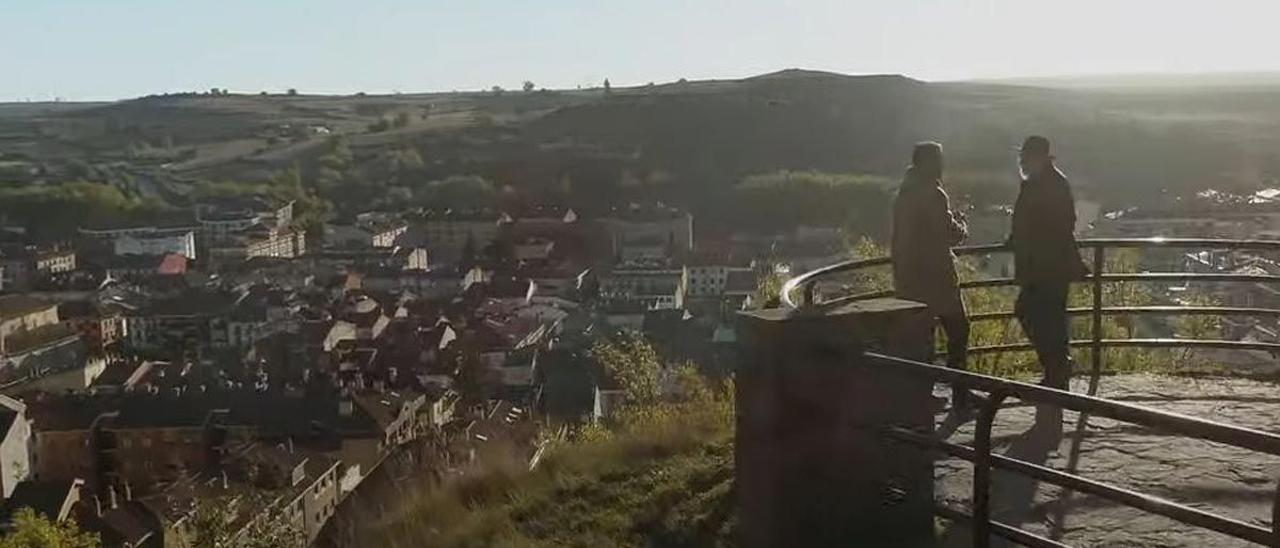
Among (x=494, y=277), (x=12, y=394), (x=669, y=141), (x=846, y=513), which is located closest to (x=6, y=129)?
(x=669, y=141)

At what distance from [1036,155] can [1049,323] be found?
812 mm

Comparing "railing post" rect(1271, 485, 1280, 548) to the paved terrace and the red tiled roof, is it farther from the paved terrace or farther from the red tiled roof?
the red tiled roof

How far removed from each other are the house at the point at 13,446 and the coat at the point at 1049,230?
24.9 metres

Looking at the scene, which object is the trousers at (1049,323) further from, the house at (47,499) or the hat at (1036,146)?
the house at (47,499)

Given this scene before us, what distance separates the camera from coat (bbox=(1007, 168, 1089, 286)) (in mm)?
6004

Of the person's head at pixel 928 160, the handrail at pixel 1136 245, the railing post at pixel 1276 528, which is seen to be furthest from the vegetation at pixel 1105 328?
the railing post at pixel 1276 528

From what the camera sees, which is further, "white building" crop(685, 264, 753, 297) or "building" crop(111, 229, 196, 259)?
"building" crop(111, 229, 196, 259)

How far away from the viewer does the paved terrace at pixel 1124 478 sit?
4.54m

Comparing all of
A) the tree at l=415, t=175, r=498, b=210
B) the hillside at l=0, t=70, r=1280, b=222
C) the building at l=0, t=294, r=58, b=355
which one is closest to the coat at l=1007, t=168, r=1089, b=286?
the hillside at l=0, t=70, r=1280, b=222

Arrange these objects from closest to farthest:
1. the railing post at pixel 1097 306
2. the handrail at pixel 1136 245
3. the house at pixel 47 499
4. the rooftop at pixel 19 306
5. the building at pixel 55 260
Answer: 1. the handrail at pixel 1136 245
2. the railing post at pixel 1097 306
3. the house at pixel 47 499
4. the rooftop at pixel 19 306
5. the building at pixel 55 260

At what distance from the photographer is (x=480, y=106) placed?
17900cm

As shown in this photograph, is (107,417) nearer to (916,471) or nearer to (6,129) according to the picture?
(916,471)

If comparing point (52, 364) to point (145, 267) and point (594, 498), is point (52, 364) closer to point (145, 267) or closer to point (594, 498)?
A: point (145, 267)

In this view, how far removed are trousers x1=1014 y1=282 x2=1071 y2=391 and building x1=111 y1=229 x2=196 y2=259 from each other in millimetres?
79461
